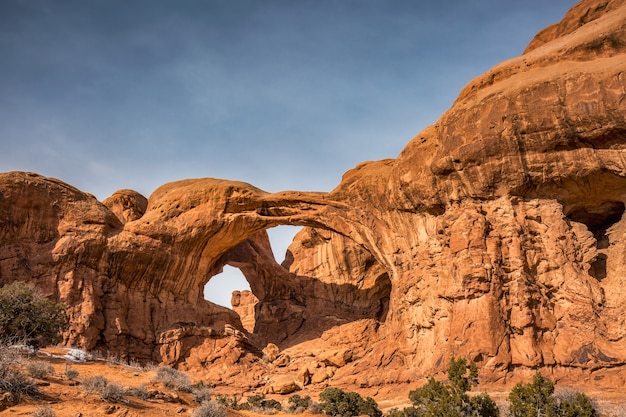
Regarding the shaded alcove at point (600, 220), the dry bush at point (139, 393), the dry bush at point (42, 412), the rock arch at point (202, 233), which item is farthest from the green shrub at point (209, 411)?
the rock arch at point (202, 233)

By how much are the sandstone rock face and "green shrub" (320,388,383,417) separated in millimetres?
3799

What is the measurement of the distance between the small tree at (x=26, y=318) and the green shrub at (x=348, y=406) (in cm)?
896

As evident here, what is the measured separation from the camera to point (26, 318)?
57.2 feet

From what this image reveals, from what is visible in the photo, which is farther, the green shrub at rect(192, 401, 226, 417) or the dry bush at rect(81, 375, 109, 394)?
the dry bush at rect(81, 375, 109, 394)

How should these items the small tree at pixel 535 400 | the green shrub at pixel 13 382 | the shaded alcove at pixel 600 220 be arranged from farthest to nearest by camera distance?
the shaded alcove at pixel 600 220 → the small tree at pixel 535 400 → the green shrub at pixel 13 382

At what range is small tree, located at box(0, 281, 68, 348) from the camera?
17125mm

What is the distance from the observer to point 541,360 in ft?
61.5

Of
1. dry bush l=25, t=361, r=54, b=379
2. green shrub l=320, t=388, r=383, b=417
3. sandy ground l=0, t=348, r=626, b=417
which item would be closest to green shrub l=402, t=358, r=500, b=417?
sandy ground l=0, t=348, r=626, b=417

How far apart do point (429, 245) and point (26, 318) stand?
14814mm

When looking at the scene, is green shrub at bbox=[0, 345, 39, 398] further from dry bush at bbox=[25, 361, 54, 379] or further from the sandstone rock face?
the sandstone rock face

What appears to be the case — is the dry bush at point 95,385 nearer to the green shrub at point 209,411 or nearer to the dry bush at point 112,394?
the dry bush at point 112,394

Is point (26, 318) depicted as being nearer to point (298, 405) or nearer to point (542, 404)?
point (298, 405)

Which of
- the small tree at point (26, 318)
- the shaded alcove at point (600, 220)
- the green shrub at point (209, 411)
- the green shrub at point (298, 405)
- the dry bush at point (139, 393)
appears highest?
the shaded alcove at point (600, 220)

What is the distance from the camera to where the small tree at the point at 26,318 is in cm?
1712
